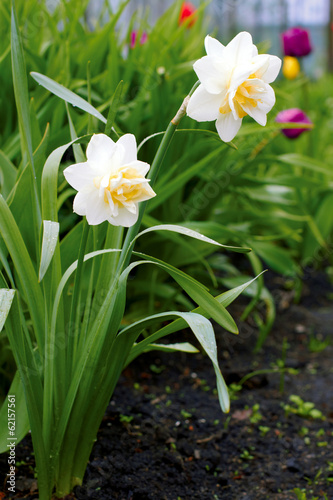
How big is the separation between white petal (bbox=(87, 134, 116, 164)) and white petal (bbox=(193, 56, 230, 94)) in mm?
A: 137

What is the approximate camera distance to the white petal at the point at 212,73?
25.6 inches

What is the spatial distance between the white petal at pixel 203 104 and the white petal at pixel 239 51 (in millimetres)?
47

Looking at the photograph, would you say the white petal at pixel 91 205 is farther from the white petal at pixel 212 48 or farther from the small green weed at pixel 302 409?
the small green weed at pixel 302 409

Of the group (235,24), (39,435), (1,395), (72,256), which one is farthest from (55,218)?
(235,24)

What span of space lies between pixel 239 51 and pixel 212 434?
86cm

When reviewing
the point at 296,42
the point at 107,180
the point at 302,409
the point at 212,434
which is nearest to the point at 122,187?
the point at 107,180

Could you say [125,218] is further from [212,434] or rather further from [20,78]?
[212,434]

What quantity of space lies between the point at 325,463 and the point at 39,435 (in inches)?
25.6

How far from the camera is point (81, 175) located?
651mm

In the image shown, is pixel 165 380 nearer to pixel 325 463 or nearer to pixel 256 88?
pixel 325 463

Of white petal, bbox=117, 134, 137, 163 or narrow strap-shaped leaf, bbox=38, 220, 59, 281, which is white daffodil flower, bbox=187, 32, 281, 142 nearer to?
white petal, bbox=117, 134, 137, 163

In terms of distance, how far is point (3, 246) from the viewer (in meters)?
0.87

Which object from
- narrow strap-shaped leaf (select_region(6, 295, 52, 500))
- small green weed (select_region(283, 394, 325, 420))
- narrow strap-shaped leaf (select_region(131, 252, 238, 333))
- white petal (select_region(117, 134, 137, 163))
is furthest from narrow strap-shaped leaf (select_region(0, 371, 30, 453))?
small green weed (select_region(283, 394, 325, 420))

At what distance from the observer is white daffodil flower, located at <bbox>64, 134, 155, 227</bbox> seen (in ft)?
2.09
